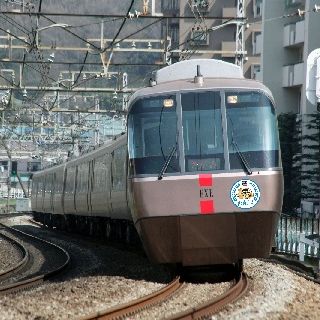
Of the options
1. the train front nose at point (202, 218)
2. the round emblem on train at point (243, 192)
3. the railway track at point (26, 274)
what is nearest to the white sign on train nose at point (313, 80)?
the train front nose at point (202, 218)

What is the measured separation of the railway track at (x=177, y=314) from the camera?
10.2 meters

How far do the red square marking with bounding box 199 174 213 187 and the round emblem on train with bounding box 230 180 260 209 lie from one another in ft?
1.04

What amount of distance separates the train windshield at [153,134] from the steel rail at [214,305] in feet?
6.04

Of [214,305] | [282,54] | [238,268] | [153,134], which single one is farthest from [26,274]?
[282,54]

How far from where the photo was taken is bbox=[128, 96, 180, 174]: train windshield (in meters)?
13.7

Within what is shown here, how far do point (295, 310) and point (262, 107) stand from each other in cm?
358

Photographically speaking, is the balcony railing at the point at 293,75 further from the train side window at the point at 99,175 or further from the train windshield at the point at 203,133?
the train windshield at the point at 203,133

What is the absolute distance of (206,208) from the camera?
43.9 feet

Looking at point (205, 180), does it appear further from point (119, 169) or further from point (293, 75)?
point (293, 75)

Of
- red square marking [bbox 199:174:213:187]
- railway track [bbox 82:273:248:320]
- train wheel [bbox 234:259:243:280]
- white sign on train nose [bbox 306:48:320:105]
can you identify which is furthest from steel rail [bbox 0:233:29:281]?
white sign on train nose [bbox 306:48:320:105]

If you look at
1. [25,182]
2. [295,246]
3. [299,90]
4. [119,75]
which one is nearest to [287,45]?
[299,90]

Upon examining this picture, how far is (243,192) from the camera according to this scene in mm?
13430

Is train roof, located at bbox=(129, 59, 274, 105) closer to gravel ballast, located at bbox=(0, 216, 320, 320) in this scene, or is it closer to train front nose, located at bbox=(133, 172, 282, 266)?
train front nose, located at bbox=(133, 172, 282, 266)

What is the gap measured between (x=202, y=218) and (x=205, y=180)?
512mm
